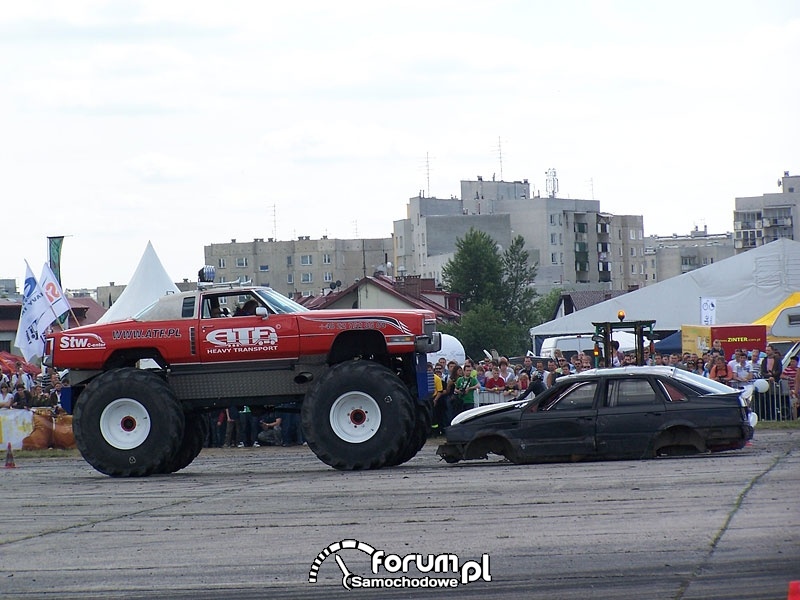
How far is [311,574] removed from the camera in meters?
9.13

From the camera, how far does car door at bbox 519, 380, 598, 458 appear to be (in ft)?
54.3

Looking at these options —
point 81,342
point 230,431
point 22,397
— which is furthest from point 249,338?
point 22,397

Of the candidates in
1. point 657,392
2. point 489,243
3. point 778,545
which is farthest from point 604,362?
point 489,243

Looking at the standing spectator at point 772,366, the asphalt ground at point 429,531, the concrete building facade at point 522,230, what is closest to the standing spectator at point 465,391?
the standing spectator at point 772,366

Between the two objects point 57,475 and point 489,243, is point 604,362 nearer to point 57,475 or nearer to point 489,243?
point 57,475

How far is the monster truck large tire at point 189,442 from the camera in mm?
17938

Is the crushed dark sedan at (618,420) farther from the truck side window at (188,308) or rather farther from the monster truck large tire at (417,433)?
the truck side window at (188,308)

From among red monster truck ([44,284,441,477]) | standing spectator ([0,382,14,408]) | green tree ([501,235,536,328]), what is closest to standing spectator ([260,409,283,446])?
standing spectator ([0,382,14,408])

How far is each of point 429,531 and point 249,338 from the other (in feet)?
22.3

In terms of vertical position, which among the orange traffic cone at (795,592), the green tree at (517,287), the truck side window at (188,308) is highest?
the green tree at (517,287)

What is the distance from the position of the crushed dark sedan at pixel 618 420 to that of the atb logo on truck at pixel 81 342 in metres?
5.30

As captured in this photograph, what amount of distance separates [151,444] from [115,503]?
10.2ft

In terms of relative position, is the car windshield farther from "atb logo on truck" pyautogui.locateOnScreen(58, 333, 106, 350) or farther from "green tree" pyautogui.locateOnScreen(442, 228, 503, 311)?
"green tree" pyautogui.locateOnScreen(442, 228, 503, 311)

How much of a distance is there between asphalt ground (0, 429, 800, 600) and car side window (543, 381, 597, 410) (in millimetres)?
819
